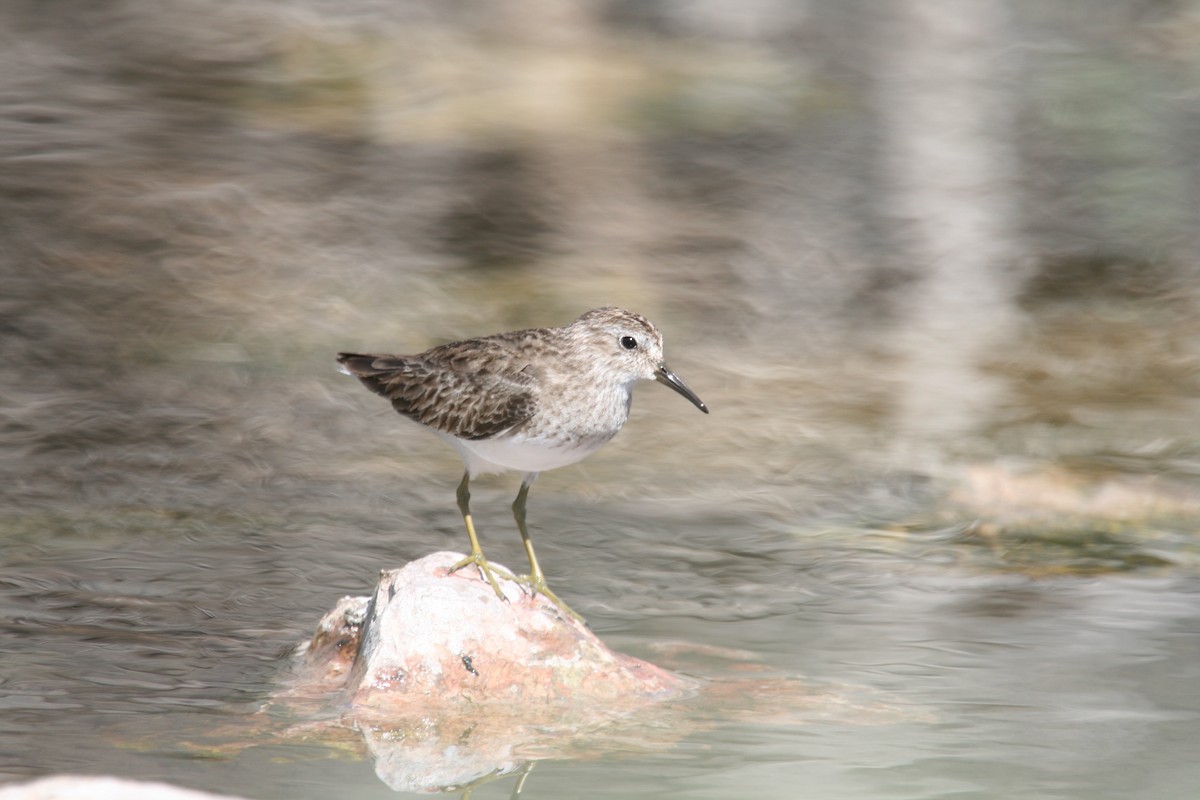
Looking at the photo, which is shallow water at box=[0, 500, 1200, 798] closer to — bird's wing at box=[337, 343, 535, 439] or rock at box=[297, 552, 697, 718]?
rock at box=[297, 552, 697, 718]

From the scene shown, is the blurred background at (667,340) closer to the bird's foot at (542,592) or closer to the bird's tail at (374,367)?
the bird's foot at (542,592)

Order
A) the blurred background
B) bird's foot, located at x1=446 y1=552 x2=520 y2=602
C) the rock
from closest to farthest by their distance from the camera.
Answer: the rock, bird's foot, located at x1=446 y1=552 x2=520 y2=602, the blurred background

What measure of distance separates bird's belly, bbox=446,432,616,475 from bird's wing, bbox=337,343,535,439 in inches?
2.1

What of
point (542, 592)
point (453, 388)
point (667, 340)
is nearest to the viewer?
point (542, 592)

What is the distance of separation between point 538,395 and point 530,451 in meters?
0.25

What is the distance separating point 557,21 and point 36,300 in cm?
727

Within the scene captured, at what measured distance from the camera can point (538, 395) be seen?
7.11 meters

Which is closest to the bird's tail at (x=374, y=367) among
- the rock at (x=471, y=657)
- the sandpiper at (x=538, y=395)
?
the sandpiper at (x=538, y=395)

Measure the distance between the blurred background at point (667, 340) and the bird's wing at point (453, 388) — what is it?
55.7 inches

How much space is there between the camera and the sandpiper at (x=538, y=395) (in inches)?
279

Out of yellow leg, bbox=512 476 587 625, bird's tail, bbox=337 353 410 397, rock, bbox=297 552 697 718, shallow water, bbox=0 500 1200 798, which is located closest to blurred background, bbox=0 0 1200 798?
shallow water, bbox=0 500 1200 798

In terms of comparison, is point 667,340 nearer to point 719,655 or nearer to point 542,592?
point 719,655

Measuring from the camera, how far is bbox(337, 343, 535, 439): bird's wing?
7.17 m

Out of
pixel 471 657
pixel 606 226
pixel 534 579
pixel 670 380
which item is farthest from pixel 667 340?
pixel 471 657
